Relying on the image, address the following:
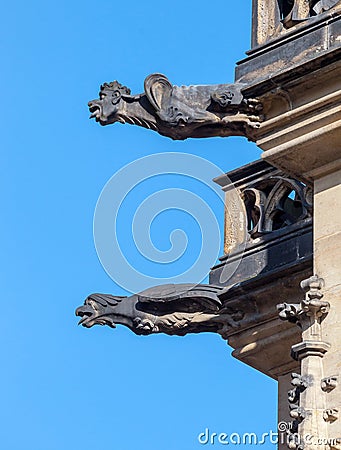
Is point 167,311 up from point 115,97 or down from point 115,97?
down

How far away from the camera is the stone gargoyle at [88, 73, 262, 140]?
10.7 meters

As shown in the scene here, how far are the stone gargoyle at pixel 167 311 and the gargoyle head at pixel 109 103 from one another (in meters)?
1.46

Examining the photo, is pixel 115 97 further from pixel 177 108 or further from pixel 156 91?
pixel 177 108

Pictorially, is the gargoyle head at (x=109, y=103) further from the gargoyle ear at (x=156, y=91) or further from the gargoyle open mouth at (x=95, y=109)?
the gargoyle ear at (x=156, y=91)

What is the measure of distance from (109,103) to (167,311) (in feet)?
5.40

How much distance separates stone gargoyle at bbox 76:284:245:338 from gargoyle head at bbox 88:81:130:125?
4.78ft

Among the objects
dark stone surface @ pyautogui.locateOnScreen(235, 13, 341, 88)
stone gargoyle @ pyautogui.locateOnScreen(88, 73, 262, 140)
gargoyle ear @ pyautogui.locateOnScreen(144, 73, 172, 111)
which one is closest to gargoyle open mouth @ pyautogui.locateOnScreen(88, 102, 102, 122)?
stone gargoyle @ pyautogui.locateOnScreen(88, 73, 262, 140)

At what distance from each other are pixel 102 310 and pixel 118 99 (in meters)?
1.59

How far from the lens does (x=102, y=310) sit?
12.1 metres

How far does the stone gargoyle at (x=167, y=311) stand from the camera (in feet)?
39.6

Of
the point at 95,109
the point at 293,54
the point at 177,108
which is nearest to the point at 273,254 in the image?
the point at 177,108

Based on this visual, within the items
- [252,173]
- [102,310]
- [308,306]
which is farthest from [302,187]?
[308,306]

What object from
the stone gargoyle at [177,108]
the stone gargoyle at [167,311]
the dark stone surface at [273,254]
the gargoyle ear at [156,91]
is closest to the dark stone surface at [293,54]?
the stone gargoyle at [177,108]

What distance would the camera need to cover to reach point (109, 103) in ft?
36.5
